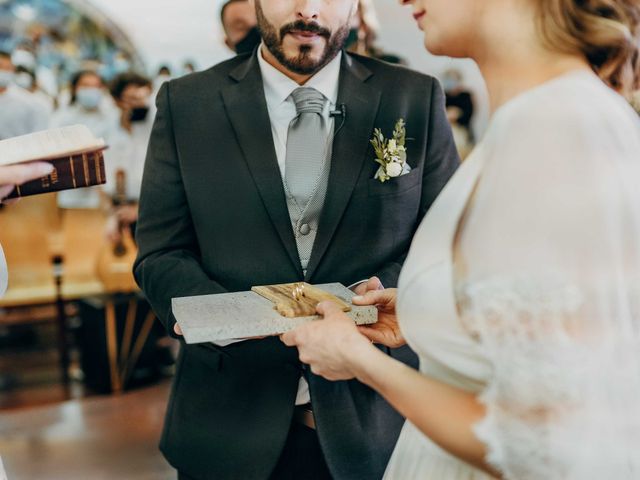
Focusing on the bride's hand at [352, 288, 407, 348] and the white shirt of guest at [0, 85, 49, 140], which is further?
the white shirt of guest at [0, 85, 49, 140]

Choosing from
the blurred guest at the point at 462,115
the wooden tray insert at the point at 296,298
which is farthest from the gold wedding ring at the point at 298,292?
the blurred guest at the point at 462,115

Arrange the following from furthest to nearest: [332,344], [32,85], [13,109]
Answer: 1. [32,85]
2. [13,109]
3. [332,344]

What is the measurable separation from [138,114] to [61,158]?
16.2 ft

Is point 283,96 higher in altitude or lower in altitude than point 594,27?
lower

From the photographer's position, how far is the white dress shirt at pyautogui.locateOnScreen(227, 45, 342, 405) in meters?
1.97

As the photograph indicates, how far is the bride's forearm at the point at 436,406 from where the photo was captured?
41.9 inches

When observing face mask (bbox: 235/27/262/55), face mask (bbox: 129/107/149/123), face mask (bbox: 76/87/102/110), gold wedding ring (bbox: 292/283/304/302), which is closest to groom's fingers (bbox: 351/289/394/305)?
gold wedding ring (bbox: 292/283/304/302)

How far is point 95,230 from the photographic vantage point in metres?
5.72

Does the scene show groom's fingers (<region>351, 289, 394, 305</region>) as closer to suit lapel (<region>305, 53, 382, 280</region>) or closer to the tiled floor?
suit lapel (<region>305, 53, 382, 280</region>)

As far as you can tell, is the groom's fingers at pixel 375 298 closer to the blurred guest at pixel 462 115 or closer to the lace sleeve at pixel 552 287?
the lace sleeve at pixel 552 287

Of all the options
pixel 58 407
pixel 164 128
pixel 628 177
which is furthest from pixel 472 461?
pixel 58 407

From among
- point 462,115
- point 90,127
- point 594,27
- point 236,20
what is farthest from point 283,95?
point 462,115

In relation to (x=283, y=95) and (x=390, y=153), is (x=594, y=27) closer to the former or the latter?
(x=390, y=153)

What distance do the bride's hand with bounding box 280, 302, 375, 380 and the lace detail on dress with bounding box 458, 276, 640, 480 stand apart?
241mm
